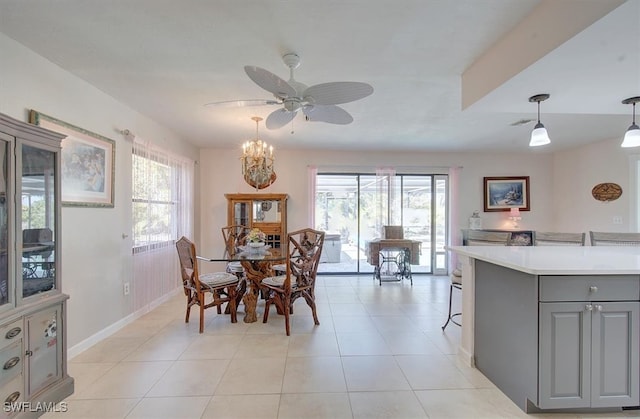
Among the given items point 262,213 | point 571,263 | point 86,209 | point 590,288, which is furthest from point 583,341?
point 262,213

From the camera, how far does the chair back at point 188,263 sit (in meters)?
3.05

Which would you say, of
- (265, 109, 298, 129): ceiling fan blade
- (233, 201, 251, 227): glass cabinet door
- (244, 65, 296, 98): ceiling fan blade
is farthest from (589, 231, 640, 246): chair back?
(233, 201, 251, 227): glass cabinet door

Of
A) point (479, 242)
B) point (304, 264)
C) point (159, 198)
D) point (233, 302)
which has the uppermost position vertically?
point (159, 198)

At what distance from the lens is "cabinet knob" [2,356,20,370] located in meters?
1.60

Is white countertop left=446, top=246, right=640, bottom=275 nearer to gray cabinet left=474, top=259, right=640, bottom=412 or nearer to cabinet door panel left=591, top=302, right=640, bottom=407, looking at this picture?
gray cabinet left=474, top=259, right=640, bottom=412

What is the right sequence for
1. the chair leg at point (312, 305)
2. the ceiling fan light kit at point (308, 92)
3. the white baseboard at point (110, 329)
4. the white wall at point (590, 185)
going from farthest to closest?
the white wall at point (590, 185), the chair leg at point (312, 305), the white baseboard at point (110, 329), the ceiling fan light kit at point (308, 92)

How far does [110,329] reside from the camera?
295cm

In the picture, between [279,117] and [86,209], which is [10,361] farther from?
[279,117]

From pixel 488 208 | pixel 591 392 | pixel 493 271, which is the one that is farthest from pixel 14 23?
pixel 488 208

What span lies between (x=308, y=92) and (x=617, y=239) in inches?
147

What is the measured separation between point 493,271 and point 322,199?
3904 mm

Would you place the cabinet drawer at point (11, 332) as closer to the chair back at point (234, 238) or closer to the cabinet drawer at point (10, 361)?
the cabinet drawer at point (10, 361)

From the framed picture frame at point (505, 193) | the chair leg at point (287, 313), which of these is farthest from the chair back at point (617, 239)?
the chair leg at point (287, 313)

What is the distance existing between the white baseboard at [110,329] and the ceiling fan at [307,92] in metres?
2.39
